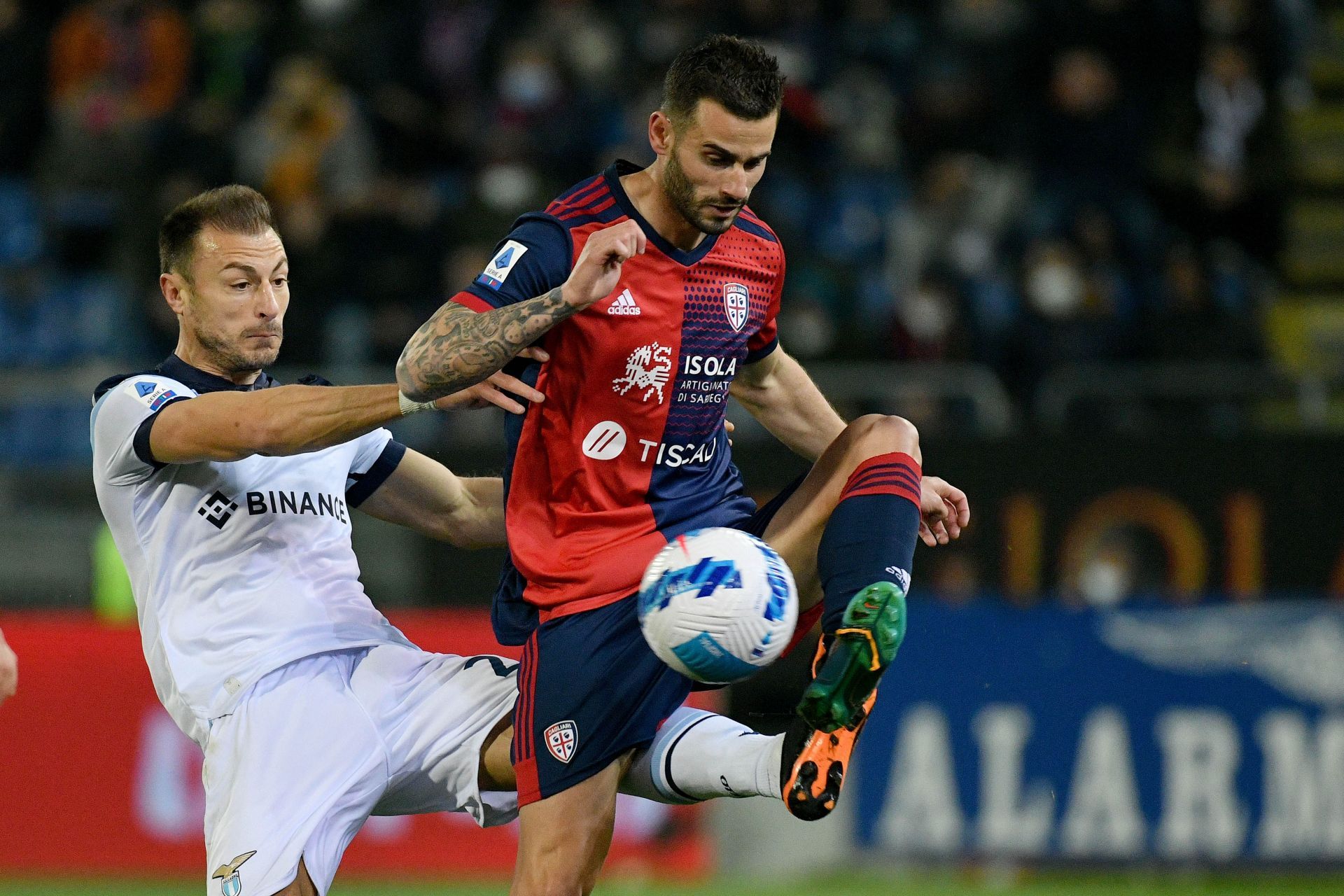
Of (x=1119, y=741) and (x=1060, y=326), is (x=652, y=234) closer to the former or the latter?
(x=1119, y=741)

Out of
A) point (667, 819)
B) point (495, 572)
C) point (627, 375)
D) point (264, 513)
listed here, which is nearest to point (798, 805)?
point (627, 375)

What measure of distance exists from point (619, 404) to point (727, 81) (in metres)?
0.88

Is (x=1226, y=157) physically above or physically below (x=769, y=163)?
above

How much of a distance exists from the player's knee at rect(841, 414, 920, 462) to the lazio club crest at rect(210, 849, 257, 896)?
1918 mm

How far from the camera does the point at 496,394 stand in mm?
4703

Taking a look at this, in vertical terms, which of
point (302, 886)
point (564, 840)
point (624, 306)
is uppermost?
point (624, 306)

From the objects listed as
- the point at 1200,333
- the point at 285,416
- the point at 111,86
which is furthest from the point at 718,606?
the point at 111,86

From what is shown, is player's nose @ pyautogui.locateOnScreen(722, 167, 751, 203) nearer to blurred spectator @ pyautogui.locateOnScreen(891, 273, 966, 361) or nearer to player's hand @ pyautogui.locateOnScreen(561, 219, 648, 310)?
player's hand @ pyautogui.locateOnScreen(561, 219, 648, 310)

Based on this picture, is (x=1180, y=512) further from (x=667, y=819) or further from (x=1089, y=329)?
(x=667, y=819)

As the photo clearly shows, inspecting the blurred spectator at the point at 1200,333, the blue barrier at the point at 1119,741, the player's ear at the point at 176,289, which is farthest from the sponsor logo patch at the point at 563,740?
the blurred spectator at the point at 1200,333

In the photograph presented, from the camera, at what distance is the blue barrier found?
32.9ft

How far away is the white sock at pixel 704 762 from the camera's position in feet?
15.9

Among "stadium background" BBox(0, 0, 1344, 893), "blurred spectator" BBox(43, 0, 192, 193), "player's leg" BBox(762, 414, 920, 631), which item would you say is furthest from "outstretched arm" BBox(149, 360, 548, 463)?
"blurred spectator" BBox(43, 0, 192, 193)

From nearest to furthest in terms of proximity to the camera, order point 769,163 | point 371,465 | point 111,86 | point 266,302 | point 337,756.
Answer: point 337,756
point 266,302
point 371,465
point 769,163
point 111,86
